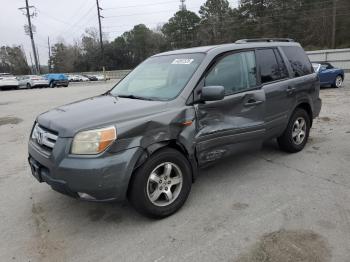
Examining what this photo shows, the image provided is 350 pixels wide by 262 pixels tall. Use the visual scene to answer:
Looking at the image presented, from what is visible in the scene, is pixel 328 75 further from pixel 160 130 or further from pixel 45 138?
pixel 45 138

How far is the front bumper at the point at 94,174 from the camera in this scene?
3.20 meters

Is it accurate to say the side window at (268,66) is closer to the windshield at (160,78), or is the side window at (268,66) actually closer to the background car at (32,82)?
the windshield at (160,78)

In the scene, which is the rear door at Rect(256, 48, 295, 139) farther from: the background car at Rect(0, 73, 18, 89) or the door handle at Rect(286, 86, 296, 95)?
the background car at Rect(0, 73, 18, 89)

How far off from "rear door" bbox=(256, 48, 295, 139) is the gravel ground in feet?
2.25

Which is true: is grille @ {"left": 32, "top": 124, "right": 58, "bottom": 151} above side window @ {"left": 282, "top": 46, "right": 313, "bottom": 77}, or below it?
below

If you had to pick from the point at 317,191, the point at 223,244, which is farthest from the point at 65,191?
the point at 317,191

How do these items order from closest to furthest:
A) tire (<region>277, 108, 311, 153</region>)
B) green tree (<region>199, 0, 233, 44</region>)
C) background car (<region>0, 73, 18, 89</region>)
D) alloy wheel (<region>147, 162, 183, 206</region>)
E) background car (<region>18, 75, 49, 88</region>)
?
alloy wheel (<region>147, 162, 183, 206</region>)
tire (<region>277, 108, 311, 153</region>)
background car (<region>0, 73, 18, 89</region>)
background car (<region>18, 75, 49, 88</region>)
green tree (<region>199, 0, 233, 44</region>)

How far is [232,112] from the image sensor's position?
4332mm

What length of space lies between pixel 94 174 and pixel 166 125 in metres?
0.93

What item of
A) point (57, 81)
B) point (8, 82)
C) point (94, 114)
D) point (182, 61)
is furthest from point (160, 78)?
point (8, 82)

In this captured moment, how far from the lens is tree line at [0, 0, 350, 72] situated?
165 ft

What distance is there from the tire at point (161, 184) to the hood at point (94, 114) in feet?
1.62

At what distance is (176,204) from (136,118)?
107 centimetres

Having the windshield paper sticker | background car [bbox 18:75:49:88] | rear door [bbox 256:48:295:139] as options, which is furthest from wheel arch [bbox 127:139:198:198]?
background car [bbox 18:75:49:88]
